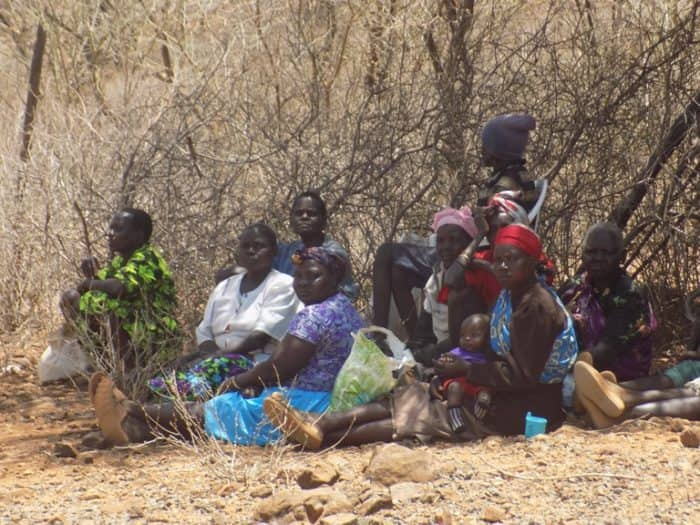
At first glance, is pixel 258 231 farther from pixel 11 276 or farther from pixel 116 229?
pixel 11 276

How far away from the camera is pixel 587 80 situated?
6996mm

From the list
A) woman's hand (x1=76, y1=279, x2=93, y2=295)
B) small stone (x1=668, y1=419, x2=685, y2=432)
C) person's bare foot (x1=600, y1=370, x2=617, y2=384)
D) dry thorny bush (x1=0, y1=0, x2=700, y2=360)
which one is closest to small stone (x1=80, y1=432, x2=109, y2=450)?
woman's hand (x1=76, y1=279, x2=93, y2=295)

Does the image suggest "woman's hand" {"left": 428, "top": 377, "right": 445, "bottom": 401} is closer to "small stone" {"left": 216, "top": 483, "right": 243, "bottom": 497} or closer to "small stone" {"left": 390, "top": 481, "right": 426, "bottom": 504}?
"small stone" {"left": 390, "top": 481, "right": 426, "bottom": 504}

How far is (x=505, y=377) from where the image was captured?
17.1 feet

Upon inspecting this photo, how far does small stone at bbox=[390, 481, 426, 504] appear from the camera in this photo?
439 cm

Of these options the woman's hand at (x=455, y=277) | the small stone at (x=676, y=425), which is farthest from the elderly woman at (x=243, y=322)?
the small stone at (x=676, y=425)

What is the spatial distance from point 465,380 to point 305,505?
4.63 ft

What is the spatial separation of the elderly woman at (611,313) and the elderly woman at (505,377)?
49cm

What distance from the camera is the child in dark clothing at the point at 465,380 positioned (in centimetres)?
534

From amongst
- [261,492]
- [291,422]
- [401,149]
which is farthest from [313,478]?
[401,149]

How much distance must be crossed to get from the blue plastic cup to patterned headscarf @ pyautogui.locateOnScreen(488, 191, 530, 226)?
106 cm

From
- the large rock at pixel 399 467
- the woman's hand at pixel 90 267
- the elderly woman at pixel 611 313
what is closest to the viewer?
the large rock at pixel 399 467

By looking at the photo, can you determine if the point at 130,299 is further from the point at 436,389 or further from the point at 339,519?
the point at 339,519

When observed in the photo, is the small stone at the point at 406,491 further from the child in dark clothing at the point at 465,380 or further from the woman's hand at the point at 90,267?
the woman's hand at the point at 90,267
